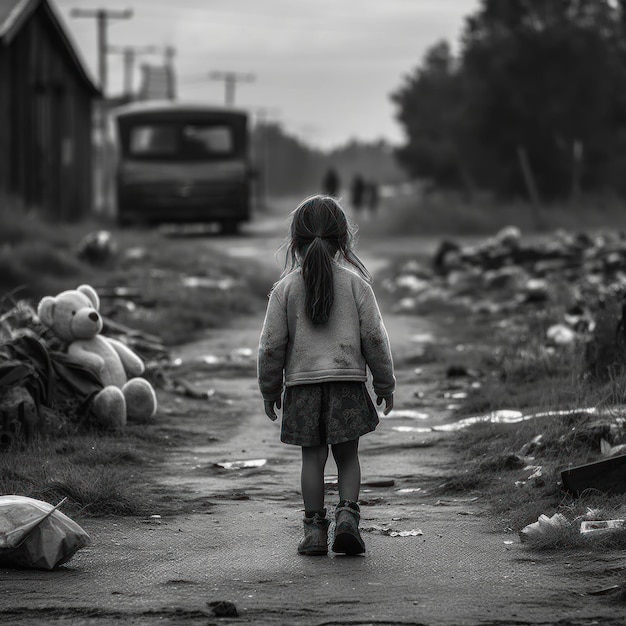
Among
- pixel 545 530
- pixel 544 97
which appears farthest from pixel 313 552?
pixel 544 97

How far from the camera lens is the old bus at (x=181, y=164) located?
95.9ft

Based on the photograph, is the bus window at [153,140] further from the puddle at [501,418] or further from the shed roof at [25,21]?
the puddle at [501,418]

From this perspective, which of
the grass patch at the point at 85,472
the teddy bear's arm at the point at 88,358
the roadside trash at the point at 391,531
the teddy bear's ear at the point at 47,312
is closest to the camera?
the roadside trash at the point at 391,531

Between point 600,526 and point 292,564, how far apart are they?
1209mm

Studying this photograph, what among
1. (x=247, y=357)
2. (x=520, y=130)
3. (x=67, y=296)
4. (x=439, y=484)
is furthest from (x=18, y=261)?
(x=520, y=130)

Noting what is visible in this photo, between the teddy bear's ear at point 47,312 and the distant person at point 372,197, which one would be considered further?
the distant person at point 372,197

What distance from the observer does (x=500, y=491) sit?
19.9 feet

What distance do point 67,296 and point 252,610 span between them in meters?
4.10

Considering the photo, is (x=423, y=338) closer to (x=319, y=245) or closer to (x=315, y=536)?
(x=319, y=245)

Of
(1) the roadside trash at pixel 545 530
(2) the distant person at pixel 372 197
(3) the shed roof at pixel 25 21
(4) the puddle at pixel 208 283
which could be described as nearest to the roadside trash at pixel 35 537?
(1) the roadside trash at pixel 545 530

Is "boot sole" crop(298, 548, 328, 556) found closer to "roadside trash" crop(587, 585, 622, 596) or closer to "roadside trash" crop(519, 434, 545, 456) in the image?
"roadside trash" crop(587, 585, 622, 596)

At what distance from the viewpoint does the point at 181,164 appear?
29.5 meters

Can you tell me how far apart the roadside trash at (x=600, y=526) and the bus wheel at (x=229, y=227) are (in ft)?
86.2

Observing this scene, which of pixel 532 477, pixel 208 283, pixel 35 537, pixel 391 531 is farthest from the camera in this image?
pixel 208 283
